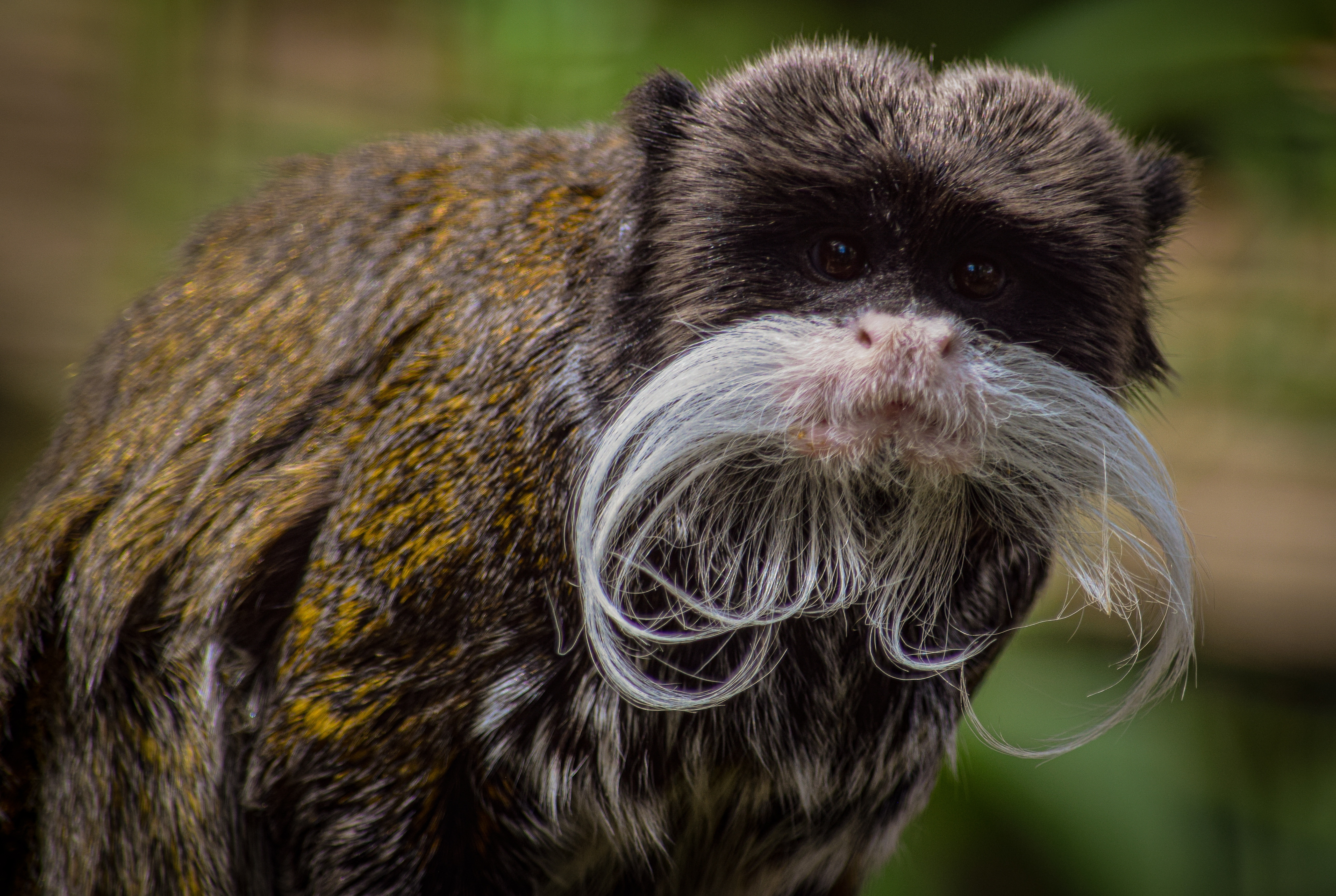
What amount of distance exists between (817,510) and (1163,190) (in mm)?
733

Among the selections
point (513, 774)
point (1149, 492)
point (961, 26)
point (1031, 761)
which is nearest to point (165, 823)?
point (513, 774)

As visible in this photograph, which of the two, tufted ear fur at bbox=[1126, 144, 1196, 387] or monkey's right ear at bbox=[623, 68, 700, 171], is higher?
monkey's right ear at bbox=[623, 68, 700, 171]

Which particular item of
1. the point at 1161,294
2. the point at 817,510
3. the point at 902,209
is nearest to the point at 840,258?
the point at 902,209

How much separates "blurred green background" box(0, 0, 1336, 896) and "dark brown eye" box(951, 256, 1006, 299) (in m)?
2.27

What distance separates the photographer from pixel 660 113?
5.91 feet

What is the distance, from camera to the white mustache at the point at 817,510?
5.35 feet

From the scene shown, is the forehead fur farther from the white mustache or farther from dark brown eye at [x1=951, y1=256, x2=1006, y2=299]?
the white mustache

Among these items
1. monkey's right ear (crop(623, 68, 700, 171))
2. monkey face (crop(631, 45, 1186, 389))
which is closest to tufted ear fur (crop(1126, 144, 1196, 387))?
monkey face (crop(631, 45, 1186, 389))

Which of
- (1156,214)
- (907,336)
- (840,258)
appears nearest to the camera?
(907,336)

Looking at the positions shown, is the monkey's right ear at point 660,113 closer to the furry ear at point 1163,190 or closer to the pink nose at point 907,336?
the pink nose at point 907,336

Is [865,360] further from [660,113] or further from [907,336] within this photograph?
[660,113]

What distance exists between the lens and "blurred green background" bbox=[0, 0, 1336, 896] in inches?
160

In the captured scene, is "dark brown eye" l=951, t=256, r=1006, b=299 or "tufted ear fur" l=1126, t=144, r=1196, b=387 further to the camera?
"tufted ear fur" l=1126, t=144, r=1196, b=387

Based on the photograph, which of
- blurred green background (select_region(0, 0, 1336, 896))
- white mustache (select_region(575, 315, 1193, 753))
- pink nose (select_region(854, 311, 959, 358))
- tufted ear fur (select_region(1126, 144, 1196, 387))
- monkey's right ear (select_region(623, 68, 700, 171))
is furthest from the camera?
blurred green background (select_region(0, 0, 1336, 896))
